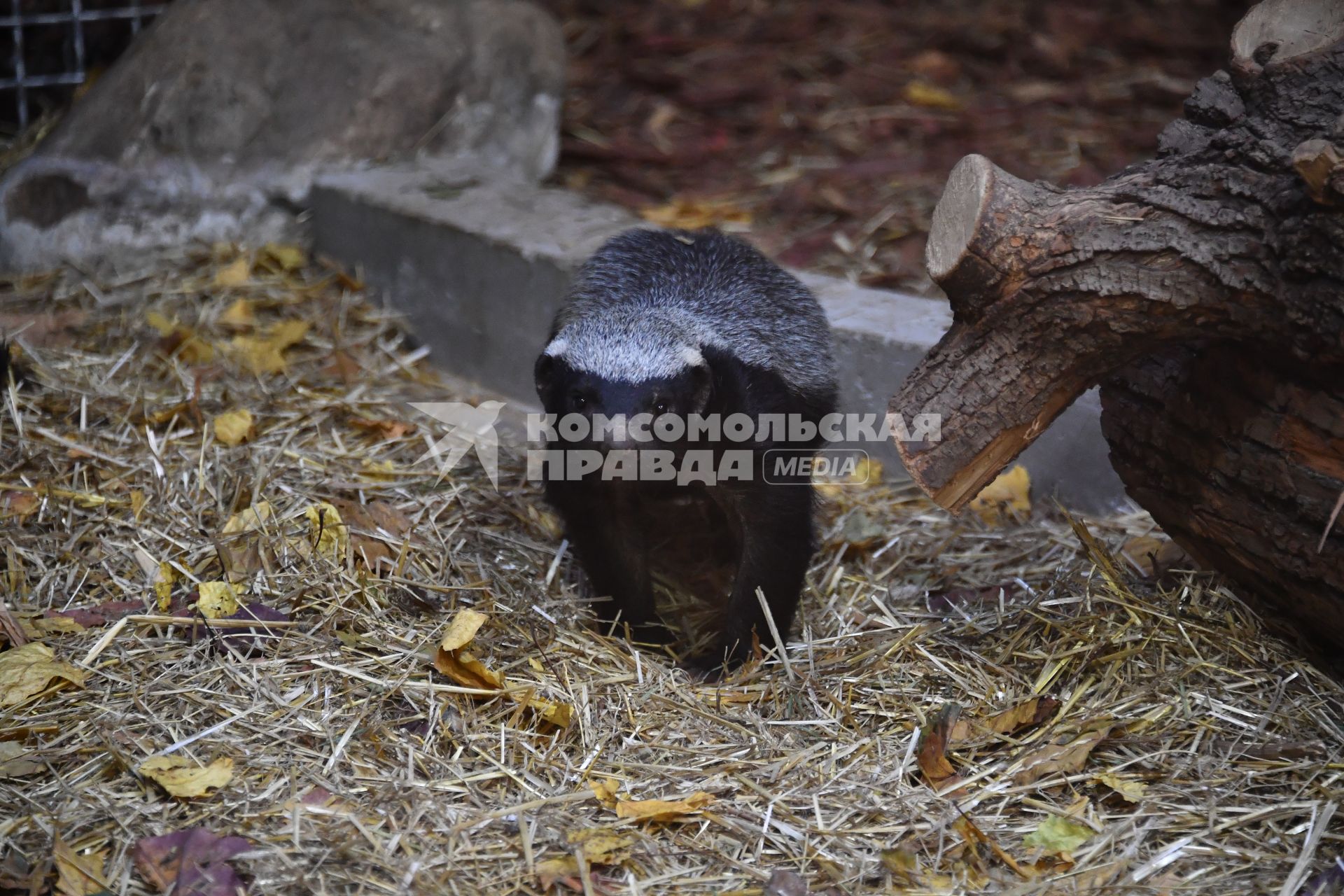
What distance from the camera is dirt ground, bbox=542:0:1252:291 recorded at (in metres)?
6.88

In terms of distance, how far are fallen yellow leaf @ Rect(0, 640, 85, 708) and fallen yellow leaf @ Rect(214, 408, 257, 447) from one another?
1.40m

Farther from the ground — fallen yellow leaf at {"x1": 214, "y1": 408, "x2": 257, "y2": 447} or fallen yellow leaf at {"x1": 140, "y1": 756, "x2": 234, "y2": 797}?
fallen yellow leaf at {"x1": 214, "y1": 408, "x2": 257, "y2": 447}

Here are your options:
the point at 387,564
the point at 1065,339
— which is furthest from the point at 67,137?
the point at 1065,339

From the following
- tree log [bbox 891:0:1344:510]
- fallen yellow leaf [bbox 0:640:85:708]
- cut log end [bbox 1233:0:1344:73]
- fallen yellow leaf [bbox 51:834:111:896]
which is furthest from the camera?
fallen yellow leaf [bbox 0:640:85:708]

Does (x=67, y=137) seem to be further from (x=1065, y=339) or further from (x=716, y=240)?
(x=1065, y=339)

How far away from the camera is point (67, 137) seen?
20.5 feet

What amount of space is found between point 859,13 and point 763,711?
22.1 ft

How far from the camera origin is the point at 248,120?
6.41 meters

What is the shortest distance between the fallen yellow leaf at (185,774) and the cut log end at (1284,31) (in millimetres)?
3134

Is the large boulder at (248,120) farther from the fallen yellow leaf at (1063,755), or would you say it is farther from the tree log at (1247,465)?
the fallen yellow leaf at (1063,755)

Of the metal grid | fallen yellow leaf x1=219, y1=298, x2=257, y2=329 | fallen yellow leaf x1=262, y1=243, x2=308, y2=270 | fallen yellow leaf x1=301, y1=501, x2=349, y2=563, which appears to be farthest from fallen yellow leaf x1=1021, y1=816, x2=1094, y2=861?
the metal grid

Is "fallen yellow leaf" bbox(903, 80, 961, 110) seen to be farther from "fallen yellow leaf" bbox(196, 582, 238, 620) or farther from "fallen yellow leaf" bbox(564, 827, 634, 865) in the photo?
"fallen yellow leaf" bbox(564, 827, 634, 865)

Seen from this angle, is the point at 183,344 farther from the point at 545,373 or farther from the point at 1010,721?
the point at 1010,721

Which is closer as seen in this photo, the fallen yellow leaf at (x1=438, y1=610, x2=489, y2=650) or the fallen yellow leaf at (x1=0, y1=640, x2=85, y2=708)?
the fallen yellow leaf at (x1=0, y1=640, x2=85, y2=708)
